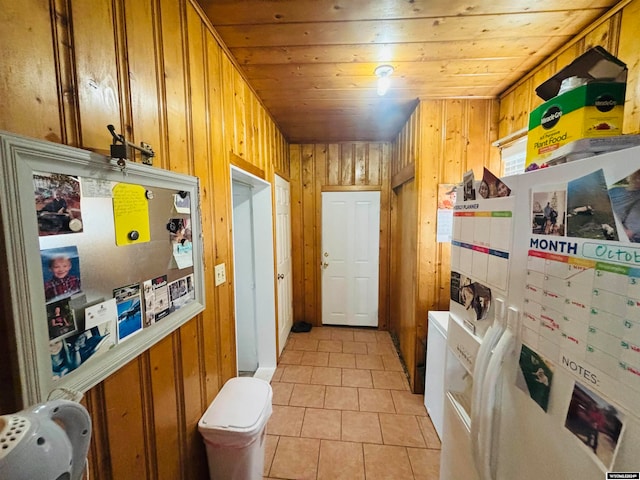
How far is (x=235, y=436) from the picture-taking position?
3.87ft

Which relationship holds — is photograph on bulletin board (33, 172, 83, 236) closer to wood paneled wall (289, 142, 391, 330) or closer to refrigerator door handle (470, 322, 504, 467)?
refrigerator door handle (470, 322, 504, 467)

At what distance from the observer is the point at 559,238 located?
0.62 m

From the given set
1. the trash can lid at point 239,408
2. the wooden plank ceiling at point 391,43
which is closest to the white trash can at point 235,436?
the trash can lid at point 239,408

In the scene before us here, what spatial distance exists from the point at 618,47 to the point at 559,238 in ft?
4.42

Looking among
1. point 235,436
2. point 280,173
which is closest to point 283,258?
point 280,173

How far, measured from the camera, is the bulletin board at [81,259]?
553mm

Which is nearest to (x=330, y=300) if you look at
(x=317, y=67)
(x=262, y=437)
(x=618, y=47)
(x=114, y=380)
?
(x=262, y=437)

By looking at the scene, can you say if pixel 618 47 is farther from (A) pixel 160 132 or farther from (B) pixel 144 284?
(B) pixel 144 284

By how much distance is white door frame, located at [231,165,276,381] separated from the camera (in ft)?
8.33

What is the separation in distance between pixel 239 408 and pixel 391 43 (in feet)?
Answer: 6.89

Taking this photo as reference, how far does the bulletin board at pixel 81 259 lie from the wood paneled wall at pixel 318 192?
2.61 meters

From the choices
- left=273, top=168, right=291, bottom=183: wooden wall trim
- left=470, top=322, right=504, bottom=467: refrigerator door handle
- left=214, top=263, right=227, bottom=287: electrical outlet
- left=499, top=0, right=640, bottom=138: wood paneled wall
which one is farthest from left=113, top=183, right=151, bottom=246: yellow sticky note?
left=499, top=0, right=640, bottom=138: wood paneled wall

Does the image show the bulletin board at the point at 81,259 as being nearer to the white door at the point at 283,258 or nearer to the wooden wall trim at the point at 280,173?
the wooden wall trim at the point at 280,173

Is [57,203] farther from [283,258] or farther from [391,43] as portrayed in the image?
[283,258]
